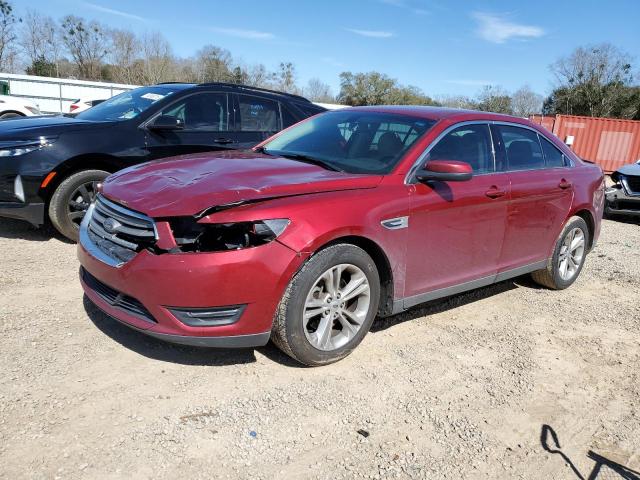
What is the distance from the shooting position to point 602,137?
21.8 metres

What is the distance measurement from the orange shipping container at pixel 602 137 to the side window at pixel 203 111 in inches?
740

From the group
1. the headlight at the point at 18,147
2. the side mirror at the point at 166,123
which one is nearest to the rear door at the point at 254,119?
the side mirror at the point at 166,123

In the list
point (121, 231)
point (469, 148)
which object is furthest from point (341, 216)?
point (469, 148)

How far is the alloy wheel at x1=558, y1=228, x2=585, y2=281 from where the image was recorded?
17.4 ft

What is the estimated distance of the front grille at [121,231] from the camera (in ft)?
10.1

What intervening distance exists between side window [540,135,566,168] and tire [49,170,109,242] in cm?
439

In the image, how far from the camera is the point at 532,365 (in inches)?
150

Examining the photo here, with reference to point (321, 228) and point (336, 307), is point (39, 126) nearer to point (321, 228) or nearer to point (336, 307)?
point (321, 228)

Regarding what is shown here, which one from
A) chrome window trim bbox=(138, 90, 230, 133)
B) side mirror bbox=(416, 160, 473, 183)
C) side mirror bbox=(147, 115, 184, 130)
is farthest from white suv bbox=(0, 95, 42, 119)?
side mirror bbox=(416, 160, 473, 183)

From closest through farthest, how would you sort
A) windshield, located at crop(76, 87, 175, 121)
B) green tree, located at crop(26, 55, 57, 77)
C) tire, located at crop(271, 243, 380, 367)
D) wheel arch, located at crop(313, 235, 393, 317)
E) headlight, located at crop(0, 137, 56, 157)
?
tire, located at crop(271, 243, 380, 367) < wheel arch, located at crop(313, 235, 393, 317) < headlight, located at crop(0, 137, 56, 157) < windshield, located at crop(76, 87, 175, 121) < green tree, located at crop(26, 55, 57, 77)

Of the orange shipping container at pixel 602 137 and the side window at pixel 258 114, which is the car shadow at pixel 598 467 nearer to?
the side window at pixel 258 114

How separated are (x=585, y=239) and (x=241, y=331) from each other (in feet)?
13.6

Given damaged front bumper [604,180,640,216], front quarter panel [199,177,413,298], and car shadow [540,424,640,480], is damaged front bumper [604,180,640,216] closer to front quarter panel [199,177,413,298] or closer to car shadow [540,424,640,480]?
front quarter panel [199,177,413,298]

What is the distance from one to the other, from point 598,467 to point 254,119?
202 inches
